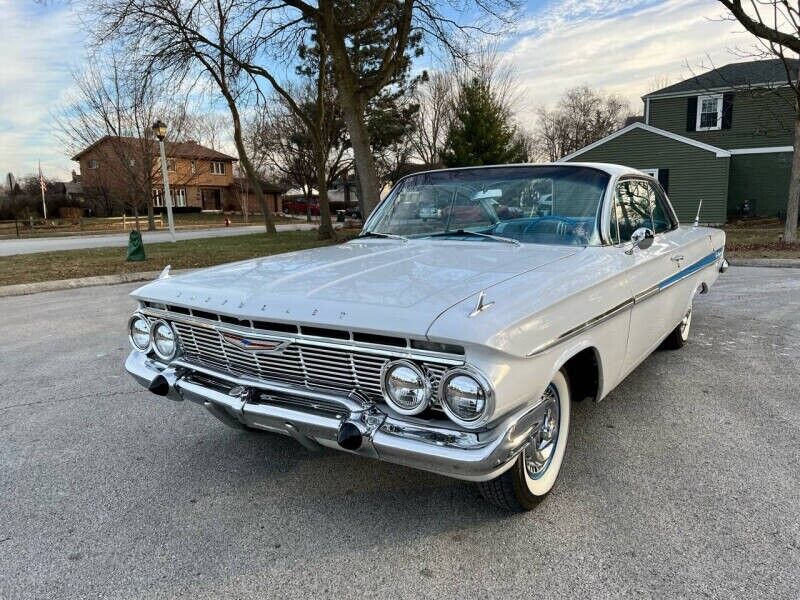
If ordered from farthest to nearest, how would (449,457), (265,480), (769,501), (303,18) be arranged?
1. (303,18)
2. (265,480)
3. (769,501)
4. (449,457)

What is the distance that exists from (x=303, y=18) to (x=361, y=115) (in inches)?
164

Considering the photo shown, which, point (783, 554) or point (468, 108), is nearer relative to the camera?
point (783, 554)

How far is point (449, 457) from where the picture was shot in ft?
6.55

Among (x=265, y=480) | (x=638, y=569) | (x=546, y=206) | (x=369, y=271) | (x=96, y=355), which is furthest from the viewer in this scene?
(x=96, y=355)

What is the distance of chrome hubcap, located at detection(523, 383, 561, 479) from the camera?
2.54 m

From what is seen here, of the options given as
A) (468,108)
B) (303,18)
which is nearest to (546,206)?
(303,18)

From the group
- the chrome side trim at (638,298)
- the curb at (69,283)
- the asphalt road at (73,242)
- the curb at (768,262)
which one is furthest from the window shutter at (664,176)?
the curb at (69,283)

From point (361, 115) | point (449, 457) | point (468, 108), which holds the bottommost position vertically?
point (449, 457)

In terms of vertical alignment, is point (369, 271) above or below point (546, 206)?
below

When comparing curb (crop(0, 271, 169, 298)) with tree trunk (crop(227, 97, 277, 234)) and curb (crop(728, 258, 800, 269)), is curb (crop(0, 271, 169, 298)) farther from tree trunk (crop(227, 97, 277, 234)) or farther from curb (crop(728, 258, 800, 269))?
curb (crop(728, 258, 800, 269))

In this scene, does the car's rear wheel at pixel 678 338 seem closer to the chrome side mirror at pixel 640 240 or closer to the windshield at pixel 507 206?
the chrome side mirror at pixel 640 240

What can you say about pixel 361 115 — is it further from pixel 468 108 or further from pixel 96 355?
pixel 468 108

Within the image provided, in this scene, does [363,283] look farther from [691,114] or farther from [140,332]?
[691,114]

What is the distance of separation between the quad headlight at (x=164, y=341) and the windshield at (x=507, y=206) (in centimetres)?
165
